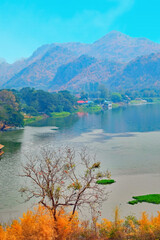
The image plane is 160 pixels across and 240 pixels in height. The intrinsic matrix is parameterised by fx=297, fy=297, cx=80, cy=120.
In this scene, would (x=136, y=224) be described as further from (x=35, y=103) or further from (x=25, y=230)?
(x=35, y=103)

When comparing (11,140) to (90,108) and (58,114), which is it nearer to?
(58,114)

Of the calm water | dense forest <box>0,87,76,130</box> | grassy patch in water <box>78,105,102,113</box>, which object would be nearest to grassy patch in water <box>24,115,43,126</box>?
dense forest <box>0,87,76,130</box>

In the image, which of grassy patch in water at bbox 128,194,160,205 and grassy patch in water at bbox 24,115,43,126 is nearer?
grassy patch in water at bbox 128,194,160,205

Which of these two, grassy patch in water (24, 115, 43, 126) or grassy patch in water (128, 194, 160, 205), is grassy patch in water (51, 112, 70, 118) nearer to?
grassy patch in water (24, 115, 43, 126)

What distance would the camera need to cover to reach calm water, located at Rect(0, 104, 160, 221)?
34359mm

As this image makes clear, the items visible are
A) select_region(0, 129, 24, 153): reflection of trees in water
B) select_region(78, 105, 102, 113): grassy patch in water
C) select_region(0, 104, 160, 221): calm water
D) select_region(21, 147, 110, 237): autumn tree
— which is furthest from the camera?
select_region(78, 105, 102, 113): grassy patch in water

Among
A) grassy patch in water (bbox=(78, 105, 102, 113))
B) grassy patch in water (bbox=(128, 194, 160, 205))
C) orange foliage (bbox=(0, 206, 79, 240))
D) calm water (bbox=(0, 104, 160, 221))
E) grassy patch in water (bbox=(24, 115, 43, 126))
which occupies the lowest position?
grassy patch in water (bbox=(128, 194, 160, 205))

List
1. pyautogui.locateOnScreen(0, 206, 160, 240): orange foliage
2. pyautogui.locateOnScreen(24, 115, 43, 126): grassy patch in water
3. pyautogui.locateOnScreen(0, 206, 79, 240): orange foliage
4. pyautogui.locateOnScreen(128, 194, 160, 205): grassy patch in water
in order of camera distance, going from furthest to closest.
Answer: pyautogui.locateOnScreen(24, 115, 43, 126): grassy patch in water < pyautogui.locateOnScreen(128, 194, 160, 205): grassy patch in water < pyautogui.locateOnScreen(0, 206, 160, 240): orange foliage < pyautogui.locateOnScreen(0, 206, 79, 240): orange foliage

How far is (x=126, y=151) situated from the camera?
185ft

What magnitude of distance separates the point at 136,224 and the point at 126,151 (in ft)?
108

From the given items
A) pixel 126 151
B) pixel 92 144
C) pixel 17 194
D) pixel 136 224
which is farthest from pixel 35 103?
pixel 136 224

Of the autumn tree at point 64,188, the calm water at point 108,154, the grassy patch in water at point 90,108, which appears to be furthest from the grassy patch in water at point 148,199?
the grassy patch in water at point 90,108

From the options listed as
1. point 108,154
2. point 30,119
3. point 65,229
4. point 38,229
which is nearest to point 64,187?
point 65,229

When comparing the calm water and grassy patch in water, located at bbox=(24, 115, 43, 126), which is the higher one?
grassy patch in water, located at bbox=(24, 115, 43, 126)
